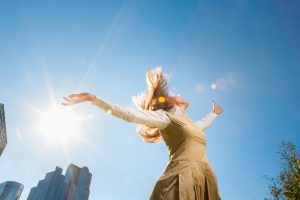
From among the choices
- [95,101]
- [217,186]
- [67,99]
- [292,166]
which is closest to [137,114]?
[95,101]

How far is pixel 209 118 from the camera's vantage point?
4.43m

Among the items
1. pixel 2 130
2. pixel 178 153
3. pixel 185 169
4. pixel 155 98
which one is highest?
pixel 2 130

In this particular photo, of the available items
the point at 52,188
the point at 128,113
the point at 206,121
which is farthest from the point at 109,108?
the point at 52,188

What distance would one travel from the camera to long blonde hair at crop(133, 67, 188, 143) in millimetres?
3695

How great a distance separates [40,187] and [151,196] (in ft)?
733

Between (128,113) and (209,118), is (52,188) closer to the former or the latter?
(209,118)

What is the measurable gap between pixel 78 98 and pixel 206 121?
2.35 meters

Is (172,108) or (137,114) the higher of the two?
(172,108)

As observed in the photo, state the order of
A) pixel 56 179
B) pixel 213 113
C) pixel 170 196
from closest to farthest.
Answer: pixel 170 196 → pixel 213 113 → pixel 56 179

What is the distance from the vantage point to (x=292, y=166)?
21.9 m

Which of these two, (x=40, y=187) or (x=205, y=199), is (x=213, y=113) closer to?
(x=205, y=199)

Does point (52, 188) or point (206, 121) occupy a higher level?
point (52, 188)

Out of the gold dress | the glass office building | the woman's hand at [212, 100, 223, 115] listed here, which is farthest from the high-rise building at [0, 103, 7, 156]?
the gold dress

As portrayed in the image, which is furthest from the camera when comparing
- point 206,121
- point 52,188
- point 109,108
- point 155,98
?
point 52,188
